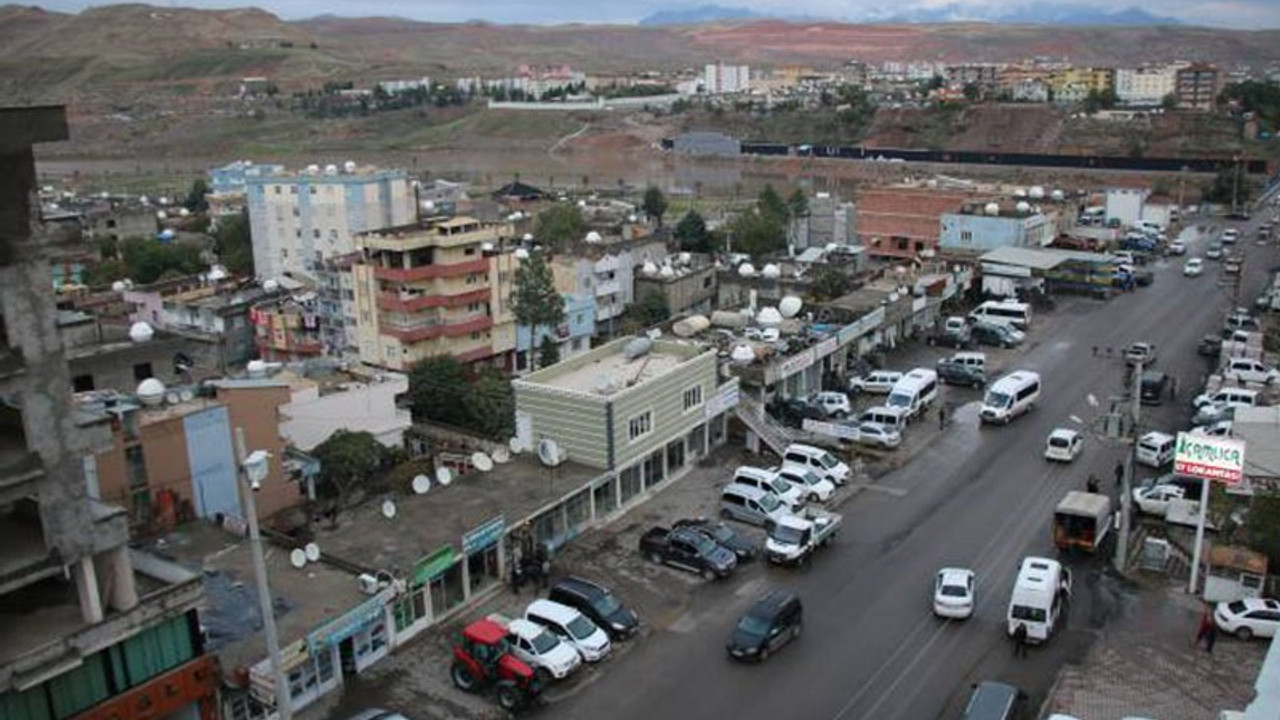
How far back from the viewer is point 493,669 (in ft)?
51.6

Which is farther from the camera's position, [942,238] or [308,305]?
[942,238]

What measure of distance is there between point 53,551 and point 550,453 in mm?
10619

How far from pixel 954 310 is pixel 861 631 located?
79.4ft

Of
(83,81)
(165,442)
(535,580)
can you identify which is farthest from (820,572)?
(83,81)

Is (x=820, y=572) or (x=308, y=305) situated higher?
(x=308, y=305)

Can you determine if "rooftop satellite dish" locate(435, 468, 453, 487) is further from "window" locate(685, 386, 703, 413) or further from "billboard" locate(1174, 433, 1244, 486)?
"billboard" locate(1174, 433, 1244, 486)

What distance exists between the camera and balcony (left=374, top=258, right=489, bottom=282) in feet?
102

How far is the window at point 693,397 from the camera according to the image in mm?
23938

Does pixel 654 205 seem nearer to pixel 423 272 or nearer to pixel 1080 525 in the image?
pixel 423 272

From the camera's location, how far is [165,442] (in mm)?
20266

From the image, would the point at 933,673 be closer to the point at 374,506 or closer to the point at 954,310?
the point at 374,506

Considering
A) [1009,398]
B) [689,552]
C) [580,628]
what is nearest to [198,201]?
[1009,398]

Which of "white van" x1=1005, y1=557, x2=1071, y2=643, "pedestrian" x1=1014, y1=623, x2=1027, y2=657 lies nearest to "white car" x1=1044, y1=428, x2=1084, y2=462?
"white van" x1=1005, y1=557, x2=1071, y2=643

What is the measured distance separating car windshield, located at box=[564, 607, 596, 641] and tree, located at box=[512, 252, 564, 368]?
54.7 feet
